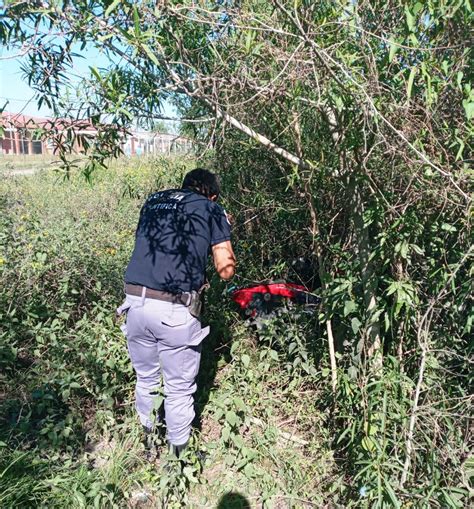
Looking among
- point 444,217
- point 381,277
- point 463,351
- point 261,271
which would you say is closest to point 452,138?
point 444,217

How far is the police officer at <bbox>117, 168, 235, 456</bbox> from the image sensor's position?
2537mm

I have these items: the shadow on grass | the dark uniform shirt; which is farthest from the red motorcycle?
the shadow on grass

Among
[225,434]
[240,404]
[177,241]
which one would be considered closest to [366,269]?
[177,241]

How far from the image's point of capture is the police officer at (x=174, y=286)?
254 centimetres

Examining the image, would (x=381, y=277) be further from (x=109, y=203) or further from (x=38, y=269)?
(x=109, y=203)

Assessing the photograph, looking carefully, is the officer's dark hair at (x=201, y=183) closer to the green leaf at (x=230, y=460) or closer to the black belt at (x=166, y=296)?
the black belt at (x=166, y=296)

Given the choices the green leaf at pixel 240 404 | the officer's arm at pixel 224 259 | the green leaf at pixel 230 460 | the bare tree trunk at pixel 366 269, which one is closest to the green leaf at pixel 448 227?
the bare tree trunk at pixel 366 269

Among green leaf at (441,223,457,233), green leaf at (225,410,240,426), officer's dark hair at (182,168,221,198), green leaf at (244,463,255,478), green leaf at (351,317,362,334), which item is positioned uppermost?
green leaf at (441,223,457,233)

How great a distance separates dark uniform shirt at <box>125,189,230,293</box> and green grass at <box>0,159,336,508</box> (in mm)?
450

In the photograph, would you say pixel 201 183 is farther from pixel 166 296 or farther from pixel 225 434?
pixel 225 434

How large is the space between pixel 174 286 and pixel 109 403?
1.04 meters

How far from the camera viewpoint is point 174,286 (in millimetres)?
2539

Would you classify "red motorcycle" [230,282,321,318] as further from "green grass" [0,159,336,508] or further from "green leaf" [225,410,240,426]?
"green leaf" [225,410,240,426]

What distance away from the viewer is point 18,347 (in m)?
3.52
